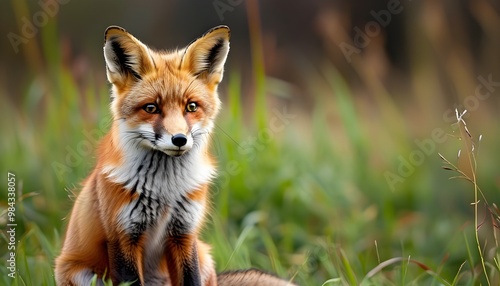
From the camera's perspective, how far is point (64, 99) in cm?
627

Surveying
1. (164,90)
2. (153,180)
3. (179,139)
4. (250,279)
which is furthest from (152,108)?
(250,279)

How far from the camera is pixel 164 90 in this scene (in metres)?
3.57

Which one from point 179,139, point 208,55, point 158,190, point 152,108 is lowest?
point 158,190

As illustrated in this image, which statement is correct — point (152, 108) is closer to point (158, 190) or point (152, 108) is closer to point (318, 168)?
point (158, 190)

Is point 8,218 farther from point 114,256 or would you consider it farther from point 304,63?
point 304,63

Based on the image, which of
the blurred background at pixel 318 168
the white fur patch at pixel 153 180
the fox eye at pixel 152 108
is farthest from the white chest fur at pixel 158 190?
the blurred background at pixel 318 168

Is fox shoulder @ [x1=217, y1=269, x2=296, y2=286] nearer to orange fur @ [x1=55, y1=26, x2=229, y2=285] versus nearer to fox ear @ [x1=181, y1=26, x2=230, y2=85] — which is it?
orange fur @ [x1=55, y1=26, x2=229, y2=285]

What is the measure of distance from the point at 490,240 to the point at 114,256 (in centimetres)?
363

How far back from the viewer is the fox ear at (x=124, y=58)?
141 inches

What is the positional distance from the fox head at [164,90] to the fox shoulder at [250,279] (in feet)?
2.77

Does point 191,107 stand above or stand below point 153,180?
above

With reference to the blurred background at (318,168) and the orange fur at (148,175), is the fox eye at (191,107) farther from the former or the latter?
the blurred background at (318,168)

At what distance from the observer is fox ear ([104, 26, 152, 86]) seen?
11.8 ft

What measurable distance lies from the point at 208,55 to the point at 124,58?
404mm
